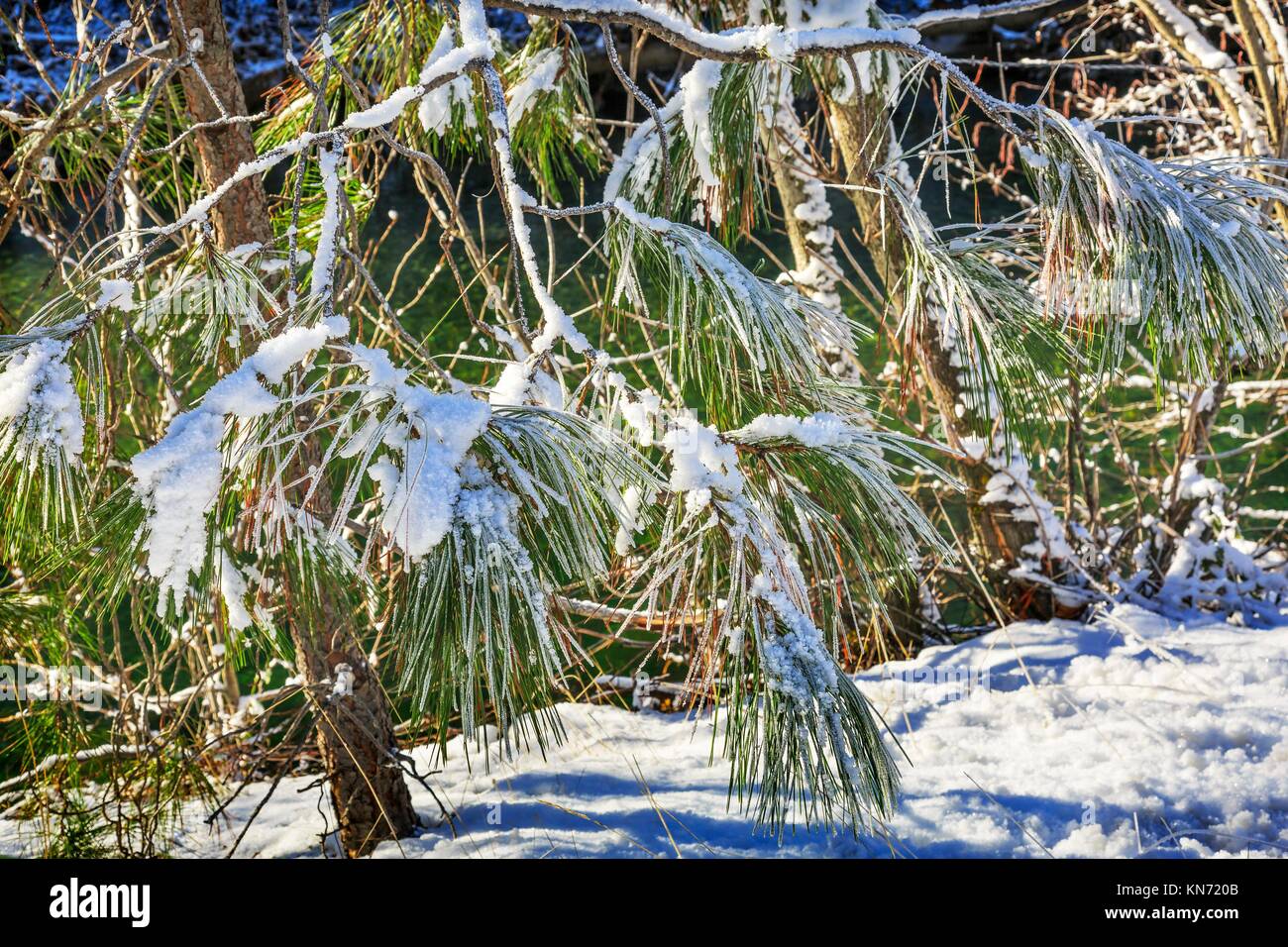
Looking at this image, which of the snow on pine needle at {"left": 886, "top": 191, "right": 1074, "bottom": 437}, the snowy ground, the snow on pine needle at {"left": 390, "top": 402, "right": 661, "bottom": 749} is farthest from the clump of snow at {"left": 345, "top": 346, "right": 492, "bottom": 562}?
the snowy ground

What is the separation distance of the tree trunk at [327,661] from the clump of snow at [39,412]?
0.34 meters

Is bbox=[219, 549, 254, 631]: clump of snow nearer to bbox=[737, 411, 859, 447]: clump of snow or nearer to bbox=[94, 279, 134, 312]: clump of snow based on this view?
bbox=[94, 279, 134, 312]: clump of snow

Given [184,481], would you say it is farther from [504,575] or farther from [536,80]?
[536,80]

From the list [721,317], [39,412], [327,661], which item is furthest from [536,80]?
[39,412]

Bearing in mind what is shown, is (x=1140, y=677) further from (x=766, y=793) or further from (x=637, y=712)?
(x=766, y=793)

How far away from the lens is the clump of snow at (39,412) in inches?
31.2

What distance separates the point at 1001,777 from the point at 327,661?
40.9 inches

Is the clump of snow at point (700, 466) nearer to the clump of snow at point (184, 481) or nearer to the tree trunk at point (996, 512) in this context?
the clump of snow at point (184, 481)

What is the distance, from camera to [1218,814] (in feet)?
4.97

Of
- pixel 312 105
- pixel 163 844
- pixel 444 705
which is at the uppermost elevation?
pixel 312 105

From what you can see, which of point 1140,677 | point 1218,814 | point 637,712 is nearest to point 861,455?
point 1218,814

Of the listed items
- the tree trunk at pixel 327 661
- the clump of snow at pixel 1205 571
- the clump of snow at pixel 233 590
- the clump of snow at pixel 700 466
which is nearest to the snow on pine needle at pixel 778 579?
the clump of snow at pixel 700 466

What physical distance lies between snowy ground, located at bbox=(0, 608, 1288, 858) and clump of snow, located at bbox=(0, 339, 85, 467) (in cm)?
88
